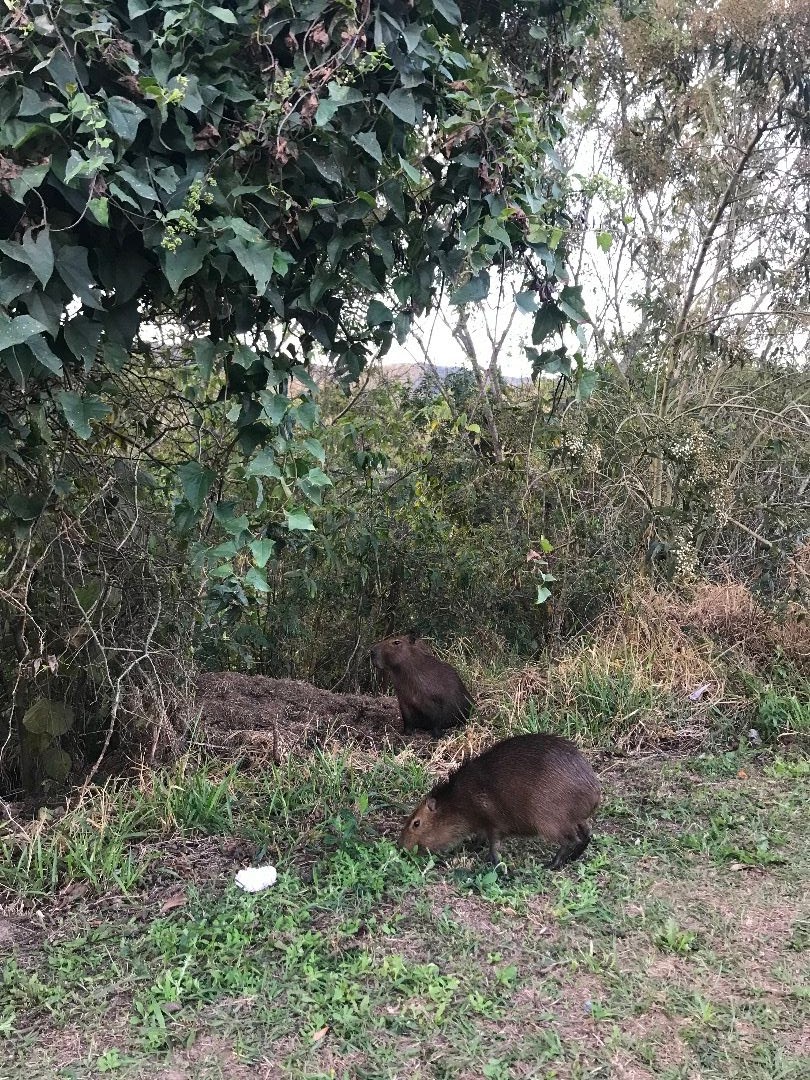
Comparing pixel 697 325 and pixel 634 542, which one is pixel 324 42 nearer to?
pixel 634 542

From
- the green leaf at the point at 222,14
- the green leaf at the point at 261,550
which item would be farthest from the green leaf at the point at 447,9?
the green leaf at the point at 261,550

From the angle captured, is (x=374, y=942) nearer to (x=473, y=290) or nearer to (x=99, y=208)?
(x=473, y=290)

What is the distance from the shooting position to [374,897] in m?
3.49

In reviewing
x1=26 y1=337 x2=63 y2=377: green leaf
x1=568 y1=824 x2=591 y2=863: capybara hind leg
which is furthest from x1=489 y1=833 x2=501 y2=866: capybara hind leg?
x1=26 y1=337 x2=63 y2=377: green leaf

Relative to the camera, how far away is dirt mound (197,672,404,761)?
482 centimetres

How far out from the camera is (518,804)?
379 centimetres

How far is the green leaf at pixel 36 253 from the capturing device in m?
2.47

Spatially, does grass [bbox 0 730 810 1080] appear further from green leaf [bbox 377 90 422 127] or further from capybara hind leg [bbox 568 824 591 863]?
green leaf [bbox 377 90 422 127]

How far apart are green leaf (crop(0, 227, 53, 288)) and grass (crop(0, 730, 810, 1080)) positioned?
218 centimetres

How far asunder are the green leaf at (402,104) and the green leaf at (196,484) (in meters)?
1.26

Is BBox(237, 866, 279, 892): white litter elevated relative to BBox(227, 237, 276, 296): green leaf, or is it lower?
lower

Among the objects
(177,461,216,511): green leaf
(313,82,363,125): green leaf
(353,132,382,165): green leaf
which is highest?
(313,82,363,125): green leaf

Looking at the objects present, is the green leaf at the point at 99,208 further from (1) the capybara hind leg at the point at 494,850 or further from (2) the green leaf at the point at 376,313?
(1) the capybara hind leg at the point at 494,850

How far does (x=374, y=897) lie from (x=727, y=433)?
457cm
